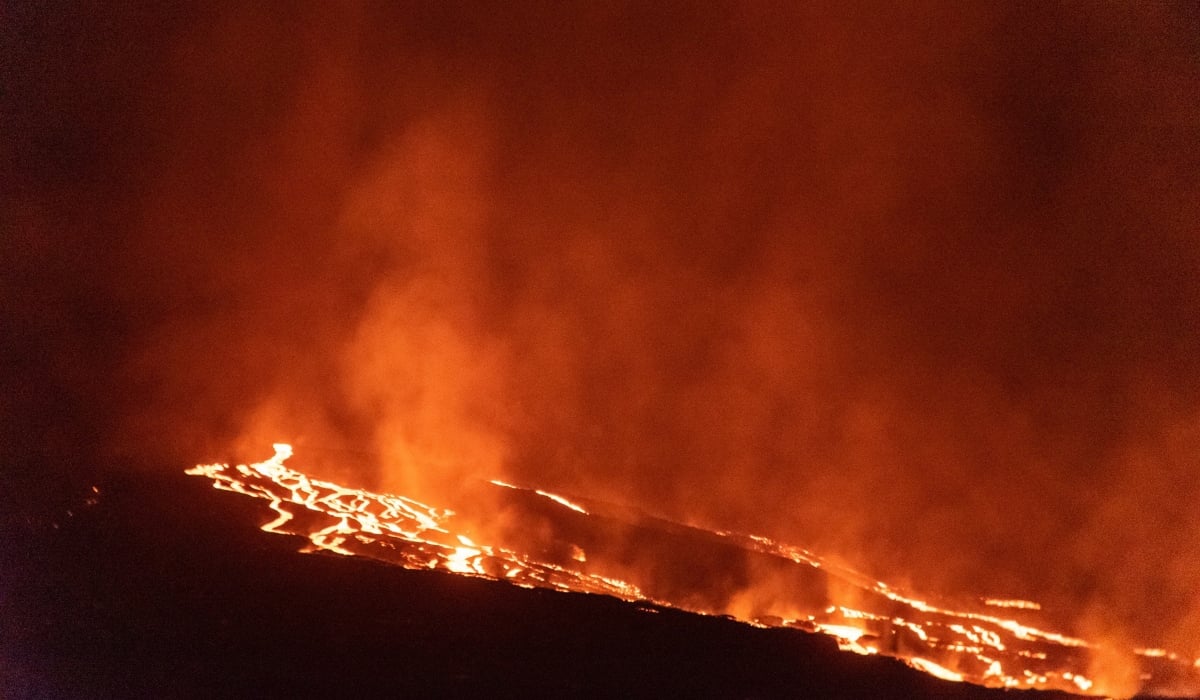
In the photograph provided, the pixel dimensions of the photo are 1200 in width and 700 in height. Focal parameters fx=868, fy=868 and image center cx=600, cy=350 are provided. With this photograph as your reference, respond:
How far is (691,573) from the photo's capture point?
3330mm

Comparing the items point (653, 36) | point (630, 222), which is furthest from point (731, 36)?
point (630, 222)

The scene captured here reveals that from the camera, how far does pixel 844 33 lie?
13.6ft

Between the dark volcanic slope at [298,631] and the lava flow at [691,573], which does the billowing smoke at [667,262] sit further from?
the dark volcanic slope at [298,631]

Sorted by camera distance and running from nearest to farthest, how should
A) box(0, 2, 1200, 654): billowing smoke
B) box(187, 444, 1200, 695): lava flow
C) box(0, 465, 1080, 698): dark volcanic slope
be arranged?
box(0, 465, 1080, 698): dark volcanic slope < box(187, 444, 1200, 695): lava flow < box(0, 2, 1200, 654): billowing smoke

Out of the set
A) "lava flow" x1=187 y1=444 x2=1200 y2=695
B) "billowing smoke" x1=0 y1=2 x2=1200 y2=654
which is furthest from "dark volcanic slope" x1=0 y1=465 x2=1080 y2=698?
"billowing smoke" x1=0 y1=2 x2=1200 y2=654

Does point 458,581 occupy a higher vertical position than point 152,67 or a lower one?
lower

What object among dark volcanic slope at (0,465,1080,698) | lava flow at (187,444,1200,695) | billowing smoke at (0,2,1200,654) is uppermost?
billowing smoke at (0,2,1200,654)

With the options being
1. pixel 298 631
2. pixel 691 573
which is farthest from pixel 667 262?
pixel 298 631

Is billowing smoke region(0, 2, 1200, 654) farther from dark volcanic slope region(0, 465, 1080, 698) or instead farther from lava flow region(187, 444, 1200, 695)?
dark volcanic slope region(0, 465, 1080, 698)

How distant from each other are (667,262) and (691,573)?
4.76ft

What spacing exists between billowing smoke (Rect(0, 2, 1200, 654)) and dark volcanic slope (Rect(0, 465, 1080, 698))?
1.56 ft

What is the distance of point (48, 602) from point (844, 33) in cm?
404

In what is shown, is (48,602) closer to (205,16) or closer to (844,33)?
(205,16)

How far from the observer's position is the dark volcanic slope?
9.27 ft
